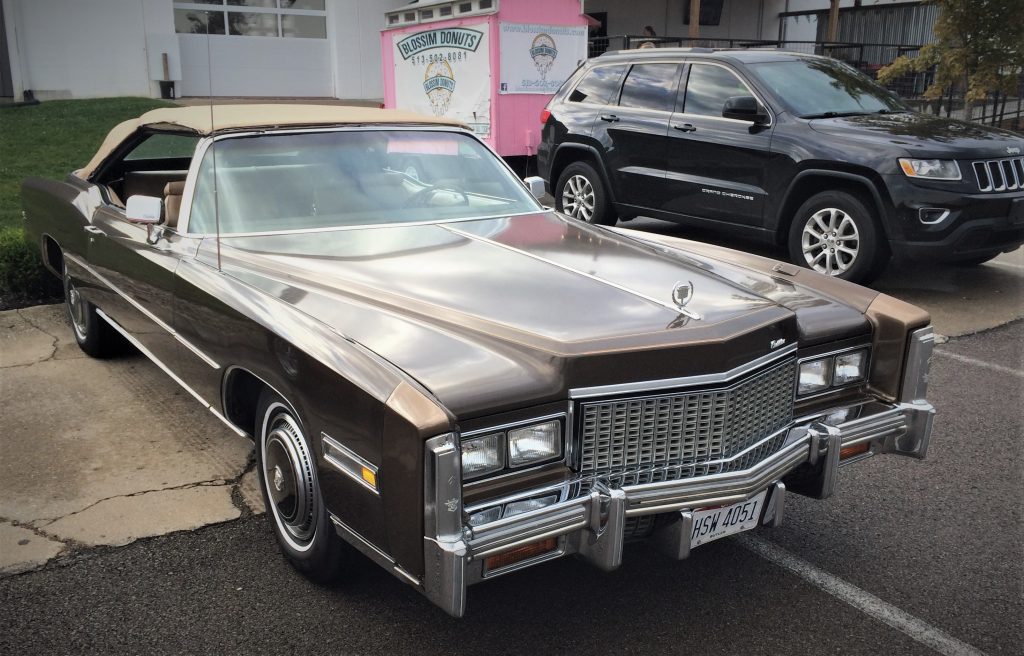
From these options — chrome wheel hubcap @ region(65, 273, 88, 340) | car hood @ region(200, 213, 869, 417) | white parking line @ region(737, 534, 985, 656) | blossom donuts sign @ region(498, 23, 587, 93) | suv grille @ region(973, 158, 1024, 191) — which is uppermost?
blossom donuts sign @ region(498, 23, 587, 93)

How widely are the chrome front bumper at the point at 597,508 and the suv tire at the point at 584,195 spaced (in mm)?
5774

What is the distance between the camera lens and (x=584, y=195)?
9.00 m

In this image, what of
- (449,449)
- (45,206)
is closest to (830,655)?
(449,449)

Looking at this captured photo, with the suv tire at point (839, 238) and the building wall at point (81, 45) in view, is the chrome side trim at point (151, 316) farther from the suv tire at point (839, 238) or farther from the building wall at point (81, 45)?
the building wall at point (81, 45)

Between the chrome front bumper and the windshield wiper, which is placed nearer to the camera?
the chrome front bumper

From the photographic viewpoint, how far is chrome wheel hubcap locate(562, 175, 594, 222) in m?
8.92

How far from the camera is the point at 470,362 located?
8.64 ft

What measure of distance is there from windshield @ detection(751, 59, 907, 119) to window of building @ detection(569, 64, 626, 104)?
1.51 meters

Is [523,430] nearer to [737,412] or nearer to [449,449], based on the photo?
[449,449]

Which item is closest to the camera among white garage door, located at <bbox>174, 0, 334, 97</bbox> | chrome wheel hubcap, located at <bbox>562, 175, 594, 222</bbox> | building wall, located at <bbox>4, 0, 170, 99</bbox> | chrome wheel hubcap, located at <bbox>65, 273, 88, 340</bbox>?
chrome wheel hubcap, located at <bbox>65, 273, 88, 340</bbox>

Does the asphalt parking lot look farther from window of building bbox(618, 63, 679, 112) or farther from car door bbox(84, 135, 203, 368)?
window of building bbox(618, 63, 679, 112)

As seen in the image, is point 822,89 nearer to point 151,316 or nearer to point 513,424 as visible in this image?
point 151,316

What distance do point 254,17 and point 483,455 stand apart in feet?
63.6

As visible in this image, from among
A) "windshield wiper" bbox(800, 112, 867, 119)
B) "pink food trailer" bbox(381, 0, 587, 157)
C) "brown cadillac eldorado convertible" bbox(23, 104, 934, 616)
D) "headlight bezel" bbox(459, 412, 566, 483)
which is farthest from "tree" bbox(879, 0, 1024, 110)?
"headlight bezel" bbox(459, 412, 566, 483)
